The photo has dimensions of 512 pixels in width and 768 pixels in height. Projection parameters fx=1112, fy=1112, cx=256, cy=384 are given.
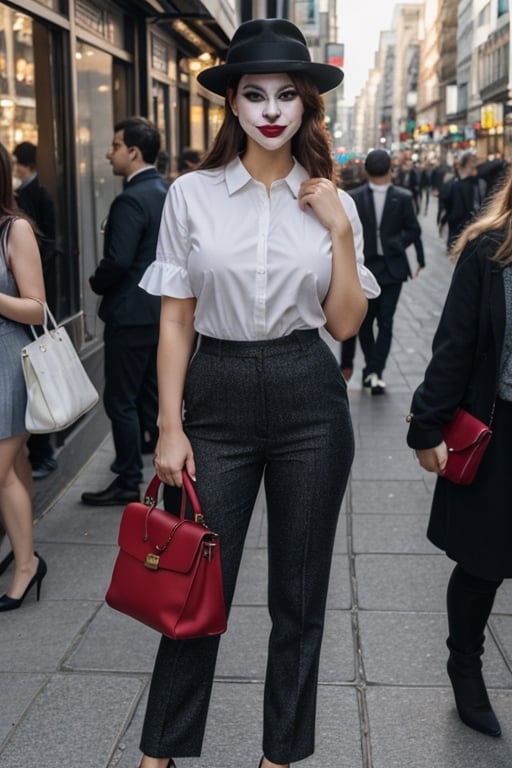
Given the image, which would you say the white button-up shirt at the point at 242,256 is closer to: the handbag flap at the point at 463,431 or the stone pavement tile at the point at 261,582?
the handbag flap at the point at 463,431

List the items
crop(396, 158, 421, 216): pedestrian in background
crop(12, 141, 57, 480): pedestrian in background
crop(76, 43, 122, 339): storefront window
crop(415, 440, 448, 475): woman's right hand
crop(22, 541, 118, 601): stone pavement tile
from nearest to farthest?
1. crop(415, 440, 448, 475): woman's right hand
2. crop(22, 541, 118, 601): stone pavement tile
3. crop(12, 141, 57, 480): pedestrian in background
4. crop(76, 43, 122, 339): storefront window
5. crop(396, 158, 421, 216): pedestrian in background

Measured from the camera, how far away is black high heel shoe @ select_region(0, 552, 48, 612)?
4.36m

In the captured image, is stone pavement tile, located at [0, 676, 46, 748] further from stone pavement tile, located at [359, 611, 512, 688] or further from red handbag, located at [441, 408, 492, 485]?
red handbag, located at [441, 408, 492, 485]

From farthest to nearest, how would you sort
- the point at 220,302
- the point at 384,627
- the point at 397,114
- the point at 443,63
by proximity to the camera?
1. the point at 397,114
2. the point at 443,63
3. the point at 384,627
4. the point at 220,302

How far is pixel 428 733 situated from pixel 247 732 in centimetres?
55

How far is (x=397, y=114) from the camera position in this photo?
194m

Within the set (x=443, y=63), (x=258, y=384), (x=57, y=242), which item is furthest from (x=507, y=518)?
(x=443, y=63)

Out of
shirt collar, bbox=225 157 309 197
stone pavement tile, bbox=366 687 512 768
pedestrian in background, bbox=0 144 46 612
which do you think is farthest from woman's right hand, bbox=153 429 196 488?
pedestrian in background, bbox=0 144 46 612

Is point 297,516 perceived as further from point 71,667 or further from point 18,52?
point 18,52

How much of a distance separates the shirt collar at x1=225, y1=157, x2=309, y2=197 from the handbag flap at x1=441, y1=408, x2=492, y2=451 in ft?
2.75

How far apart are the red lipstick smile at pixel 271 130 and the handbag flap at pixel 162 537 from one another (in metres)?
0.94

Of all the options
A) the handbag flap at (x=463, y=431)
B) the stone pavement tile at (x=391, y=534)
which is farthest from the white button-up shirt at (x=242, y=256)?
the stone pavement tile at (x=391, y=534)

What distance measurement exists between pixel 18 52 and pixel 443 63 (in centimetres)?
11682

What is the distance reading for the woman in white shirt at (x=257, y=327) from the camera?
265cm
